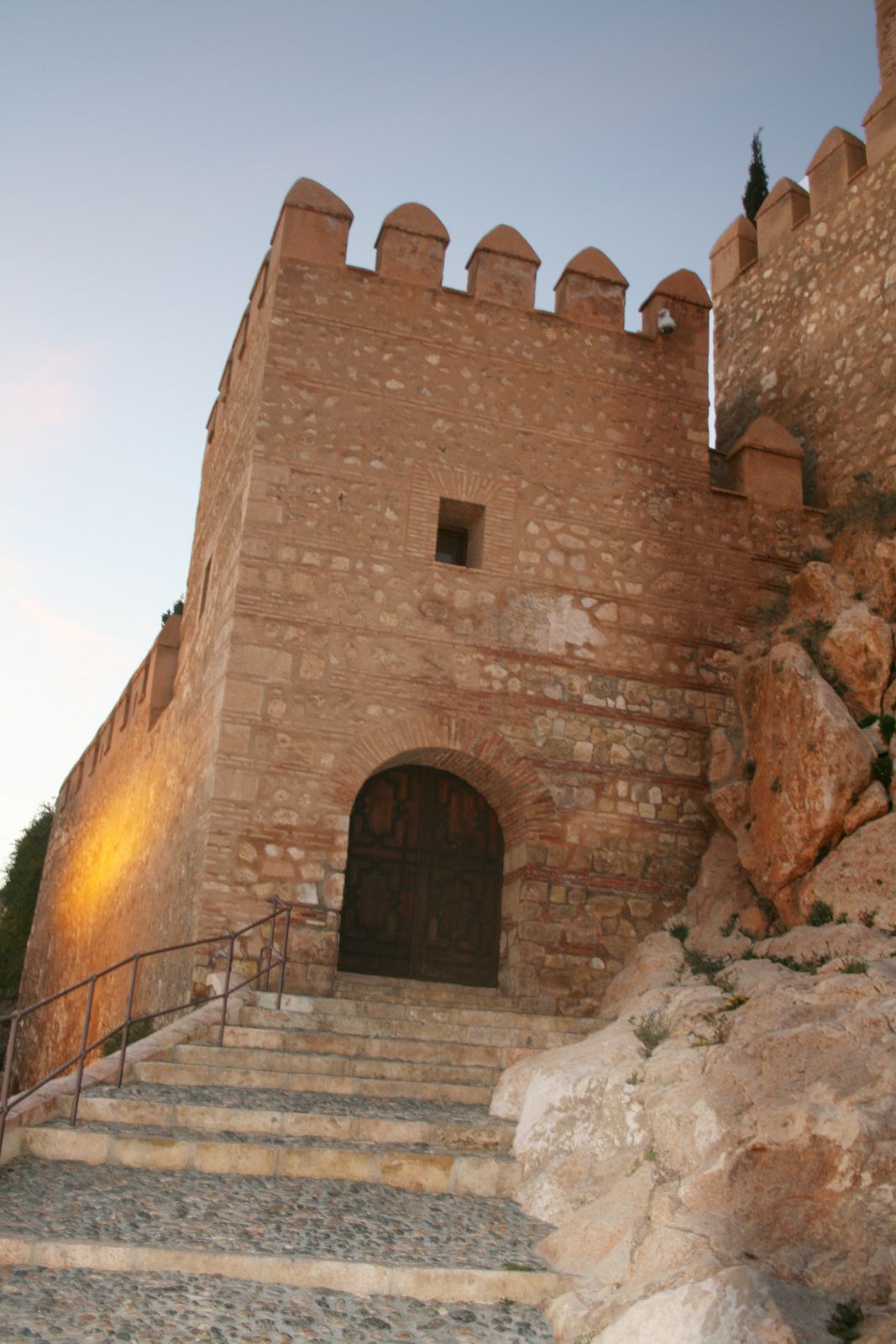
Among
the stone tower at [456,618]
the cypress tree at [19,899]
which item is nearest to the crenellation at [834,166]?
the stone tower at [456,618]

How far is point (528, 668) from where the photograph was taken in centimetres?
977

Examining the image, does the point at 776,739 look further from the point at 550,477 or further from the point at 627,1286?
the point at 627,1286

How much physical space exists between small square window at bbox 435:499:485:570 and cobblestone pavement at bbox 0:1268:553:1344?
255 inches

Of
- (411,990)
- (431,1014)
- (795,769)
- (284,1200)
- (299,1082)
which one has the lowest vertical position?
(284,1200)

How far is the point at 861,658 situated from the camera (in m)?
8.68

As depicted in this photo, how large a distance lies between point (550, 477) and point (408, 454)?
4.13 feet

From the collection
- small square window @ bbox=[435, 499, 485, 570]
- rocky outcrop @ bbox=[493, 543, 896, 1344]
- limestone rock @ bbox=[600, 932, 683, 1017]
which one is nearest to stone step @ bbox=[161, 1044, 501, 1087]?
rocky outcrop @ bbox=[493, 543, 896, 1344]

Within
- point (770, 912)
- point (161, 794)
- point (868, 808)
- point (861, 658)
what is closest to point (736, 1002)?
point (868, 808)

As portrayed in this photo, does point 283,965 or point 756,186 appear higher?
point 756,186

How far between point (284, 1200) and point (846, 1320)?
2.24 m

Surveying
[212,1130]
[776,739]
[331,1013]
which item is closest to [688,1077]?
[212,1130]

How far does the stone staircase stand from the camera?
401cm

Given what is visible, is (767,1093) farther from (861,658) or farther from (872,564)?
(872,564)

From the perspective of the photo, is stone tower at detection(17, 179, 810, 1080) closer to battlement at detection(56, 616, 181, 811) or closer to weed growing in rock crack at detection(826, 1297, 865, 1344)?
battlement at detection(56, 616, 181, 811)
